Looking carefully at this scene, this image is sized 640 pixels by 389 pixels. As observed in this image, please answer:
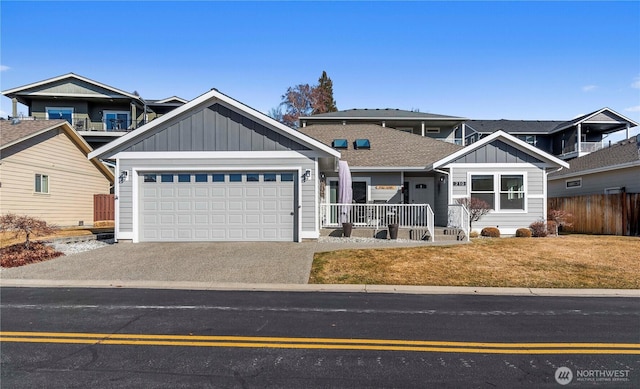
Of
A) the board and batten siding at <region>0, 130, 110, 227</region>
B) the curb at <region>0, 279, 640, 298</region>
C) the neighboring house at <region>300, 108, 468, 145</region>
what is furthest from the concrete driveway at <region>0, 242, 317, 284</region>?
the neighboring house at <region>300, 108, 468, 145</region>

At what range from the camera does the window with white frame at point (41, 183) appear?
21297 mm

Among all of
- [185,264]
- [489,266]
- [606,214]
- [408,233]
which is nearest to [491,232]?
[408,233]

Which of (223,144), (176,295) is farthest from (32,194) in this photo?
(176,295)

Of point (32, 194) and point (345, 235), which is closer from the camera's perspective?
point (345, 235)

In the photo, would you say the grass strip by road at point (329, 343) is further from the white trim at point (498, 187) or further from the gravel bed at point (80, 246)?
the white trim at point (498, 187)

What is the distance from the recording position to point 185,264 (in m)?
11.0

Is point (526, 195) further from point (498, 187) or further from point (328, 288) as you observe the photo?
point (328, 288)

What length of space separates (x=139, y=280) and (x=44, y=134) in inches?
655

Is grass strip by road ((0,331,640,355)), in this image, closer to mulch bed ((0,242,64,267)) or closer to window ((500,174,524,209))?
mulch bed ((0,242,64,267))

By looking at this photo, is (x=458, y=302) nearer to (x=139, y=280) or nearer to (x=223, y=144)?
(x=139, y=280)

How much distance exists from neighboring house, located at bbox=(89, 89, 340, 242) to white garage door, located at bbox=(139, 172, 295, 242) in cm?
3

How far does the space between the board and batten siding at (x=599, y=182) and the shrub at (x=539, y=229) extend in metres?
5.89

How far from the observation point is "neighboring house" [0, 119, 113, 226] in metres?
19.6

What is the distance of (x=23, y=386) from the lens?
4070mm
